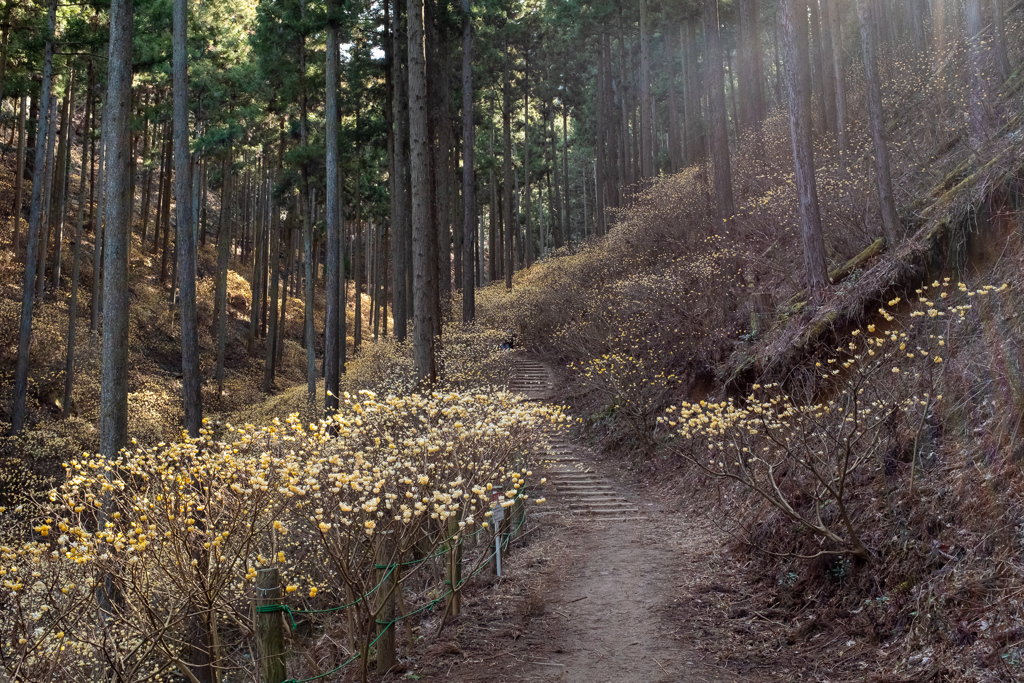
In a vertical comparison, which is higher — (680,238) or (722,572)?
(680,238)

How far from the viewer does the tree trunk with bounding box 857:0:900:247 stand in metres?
9.00

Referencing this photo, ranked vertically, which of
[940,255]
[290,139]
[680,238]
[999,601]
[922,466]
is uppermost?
[290,139]

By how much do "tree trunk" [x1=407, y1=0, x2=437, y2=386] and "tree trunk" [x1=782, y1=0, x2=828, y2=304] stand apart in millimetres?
6297

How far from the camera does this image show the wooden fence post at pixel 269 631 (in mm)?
4297

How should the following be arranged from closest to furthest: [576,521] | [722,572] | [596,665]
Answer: [596,665] → [722,572] → [576,521]

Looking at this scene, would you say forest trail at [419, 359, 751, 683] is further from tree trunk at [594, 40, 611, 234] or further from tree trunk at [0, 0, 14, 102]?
tree trunk at [594, 40, 611, 234]

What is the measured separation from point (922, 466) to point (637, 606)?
9.40 feet

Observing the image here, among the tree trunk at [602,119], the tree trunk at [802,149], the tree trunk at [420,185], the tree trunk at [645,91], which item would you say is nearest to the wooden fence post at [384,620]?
the tree trunk at [420,185]

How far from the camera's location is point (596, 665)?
5.16 metres

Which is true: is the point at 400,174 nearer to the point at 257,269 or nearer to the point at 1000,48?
the point at 257,269

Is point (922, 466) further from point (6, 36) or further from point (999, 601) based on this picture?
point (6, 36)

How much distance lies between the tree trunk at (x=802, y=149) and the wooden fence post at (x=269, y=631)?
8.60m

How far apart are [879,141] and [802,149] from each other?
45.6 inches

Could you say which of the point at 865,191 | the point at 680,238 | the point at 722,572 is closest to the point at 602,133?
the point at 680,238
